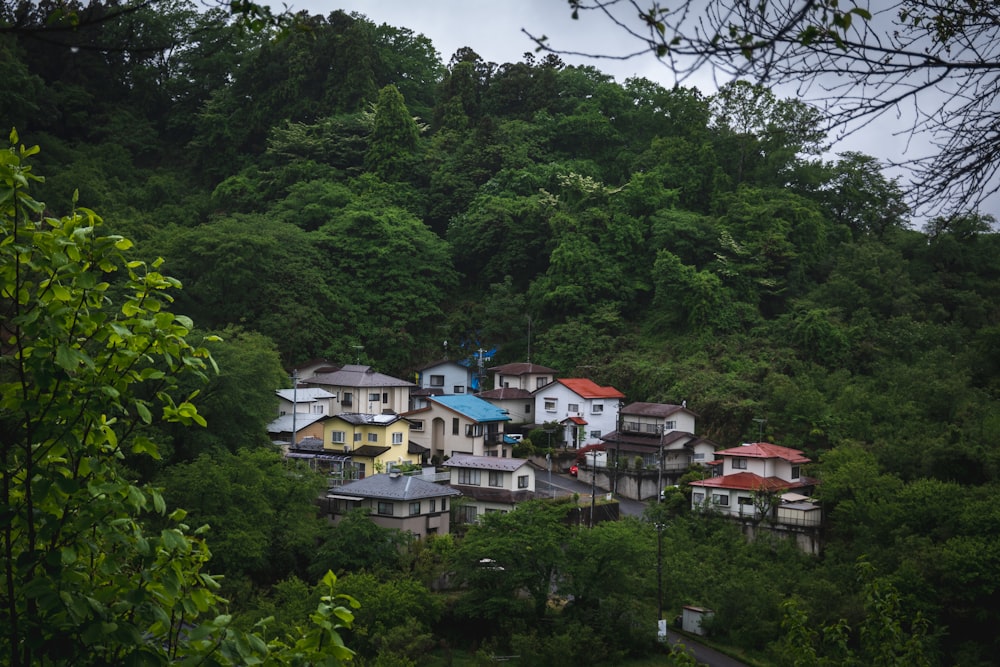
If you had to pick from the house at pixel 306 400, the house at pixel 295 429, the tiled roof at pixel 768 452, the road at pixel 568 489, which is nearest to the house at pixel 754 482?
the tiled roof at pixel 768 452

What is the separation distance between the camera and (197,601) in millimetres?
2705

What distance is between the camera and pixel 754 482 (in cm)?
1878

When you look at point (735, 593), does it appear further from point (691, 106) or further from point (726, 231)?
point (691, 106)

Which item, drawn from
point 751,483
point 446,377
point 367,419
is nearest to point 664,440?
point 751,483

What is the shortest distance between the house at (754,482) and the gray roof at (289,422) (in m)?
9.06

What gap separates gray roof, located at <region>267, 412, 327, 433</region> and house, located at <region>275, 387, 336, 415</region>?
12.1 inches

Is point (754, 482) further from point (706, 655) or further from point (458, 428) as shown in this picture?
point (458, 428)

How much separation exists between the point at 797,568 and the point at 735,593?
1755 mm

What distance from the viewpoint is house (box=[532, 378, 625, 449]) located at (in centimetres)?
2370

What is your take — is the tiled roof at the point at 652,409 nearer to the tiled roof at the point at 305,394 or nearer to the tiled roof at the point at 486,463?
the tiled roof at the point at 486,463

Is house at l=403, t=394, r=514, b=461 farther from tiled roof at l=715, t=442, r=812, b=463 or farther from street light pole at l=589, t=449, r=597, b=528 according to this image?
tiled roof at l=715, t=442, r=812, b=463

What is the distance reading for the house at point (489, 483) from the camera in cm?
1928

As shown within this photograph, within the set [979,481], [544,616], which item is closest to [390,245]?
[544,616]

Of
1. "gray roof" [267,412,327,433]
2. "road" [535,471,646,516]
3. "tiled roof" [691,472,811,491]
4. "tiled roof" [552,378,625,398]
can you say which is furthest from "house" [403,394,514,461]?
"tiled roof" [691,472,811,491]
